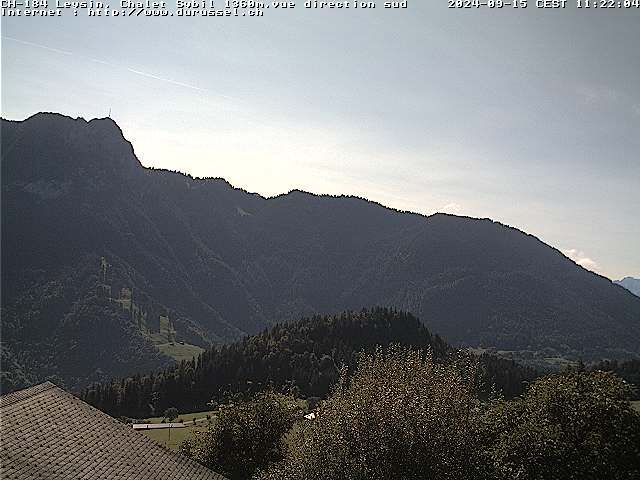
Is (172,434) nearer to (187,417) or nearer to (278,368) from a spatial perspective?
A: (187,417)

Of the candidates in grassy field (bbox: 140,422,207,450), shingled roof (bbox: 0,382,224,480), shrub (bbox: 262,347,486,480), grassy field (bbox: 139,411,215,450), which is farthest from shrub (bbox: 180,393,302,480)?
grassy field (bbox: 140,422,207,450)

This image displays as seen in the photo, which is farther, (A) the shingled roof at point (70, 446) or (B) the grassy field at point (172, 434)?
(B) the grassy field at point (172, 434)

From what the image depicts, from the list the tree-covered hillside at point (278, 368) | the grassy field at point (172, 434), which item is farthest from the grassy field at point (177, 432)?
the tree-covered hillside at point (278, 368)

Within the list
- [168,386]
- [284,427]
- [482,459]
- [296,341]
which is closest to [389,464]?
[482,459]

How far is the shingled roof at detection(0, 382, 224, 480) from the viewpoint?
15.2 meters

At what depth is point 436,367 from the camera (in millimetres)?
23531

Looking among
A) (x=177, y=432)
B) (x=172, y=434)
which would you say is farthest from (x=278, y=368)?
(x=172, y=434)

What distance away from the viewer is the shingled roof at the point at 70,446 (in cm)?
1523

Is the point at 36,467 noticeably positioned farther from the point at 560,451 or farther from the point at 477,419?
the point at 560,451

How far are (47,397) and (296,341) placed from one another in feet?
352

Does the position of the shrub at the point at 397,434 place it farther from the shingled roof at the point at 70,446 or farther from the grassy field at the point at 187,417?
the grassy field at the point at 187,417

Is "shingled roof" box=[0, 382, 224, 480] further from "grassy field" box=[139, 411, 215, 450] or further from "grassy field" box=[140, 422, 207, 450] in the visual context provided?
"grassy field" box=[140, 422, 207, 450]

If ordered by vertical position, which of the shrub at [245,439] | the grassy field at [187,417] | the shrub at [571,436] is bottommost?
the grassy field at [187,417]

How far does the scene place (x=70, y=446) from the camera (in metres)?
17.0
